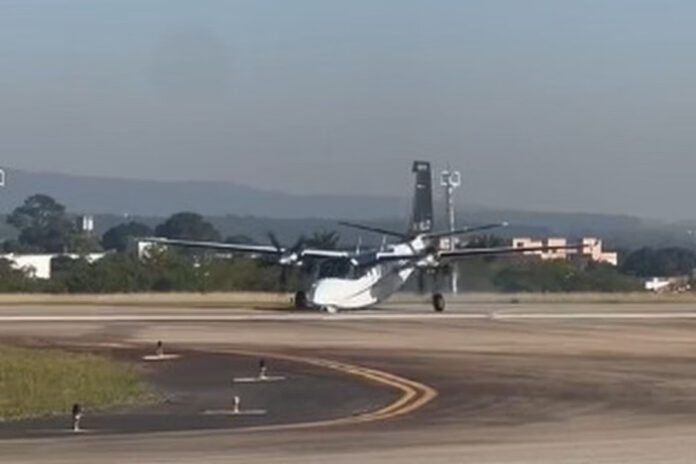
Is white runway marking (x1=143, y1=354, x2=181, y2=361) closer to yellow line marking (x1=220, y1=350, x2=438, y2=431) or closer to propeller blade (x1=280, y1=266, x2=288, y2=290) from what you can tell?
yellow line marking (x1=220, y1=350, x2=438, y2=431)

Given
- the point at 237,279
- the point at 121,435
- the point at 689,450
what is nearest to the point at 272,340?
the point at 121,435

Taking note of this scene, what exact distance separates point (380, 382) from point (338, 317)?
3033 cm

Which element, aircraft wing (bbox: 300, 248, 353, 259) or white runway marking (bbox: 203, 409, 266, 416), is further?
aircraft wing (bbox: 300, 248, 353, 259)

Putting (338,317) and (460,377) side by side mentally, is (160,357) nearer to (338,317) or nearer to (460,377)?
(460,377)

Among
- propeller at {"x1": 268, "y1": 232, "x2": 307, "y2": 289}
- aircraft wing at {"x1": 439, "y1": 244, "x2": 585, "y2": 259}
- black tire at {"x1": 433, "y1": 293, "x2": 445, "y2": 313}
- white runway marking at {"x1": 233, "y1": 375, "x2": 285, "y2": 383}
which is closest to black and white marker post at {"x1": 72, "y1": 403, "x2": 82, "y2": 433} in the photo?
white runway marking at {"x1": 233, "y1": 375, "x2": 285, "y2": 383}

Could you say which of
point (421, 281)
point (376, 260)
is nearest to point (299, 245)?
point (376, 260)

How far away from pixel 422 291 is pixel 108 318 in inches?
834

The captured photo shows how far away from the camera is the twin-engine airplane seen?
227ft

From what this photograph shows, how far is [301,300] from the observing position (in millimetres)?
71000

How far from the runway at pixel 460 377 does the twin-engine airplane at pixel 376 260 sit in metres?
1.37

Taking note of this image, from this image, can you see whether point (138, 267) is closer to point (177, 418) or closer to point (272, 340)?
point (272, 340)

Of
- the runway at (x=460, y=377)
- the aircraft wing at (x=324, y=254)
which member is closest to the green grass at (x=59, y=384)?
the runway at (x=460, y=377)

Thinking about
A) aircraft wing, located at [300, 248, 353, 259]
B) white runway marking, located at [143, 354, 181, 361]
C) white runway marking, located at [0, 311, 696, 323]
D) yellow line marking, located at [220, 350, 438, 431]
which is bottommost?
yellow line marking, located at [220, 350, 438, 431]

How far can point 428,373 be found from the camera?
3584cm
